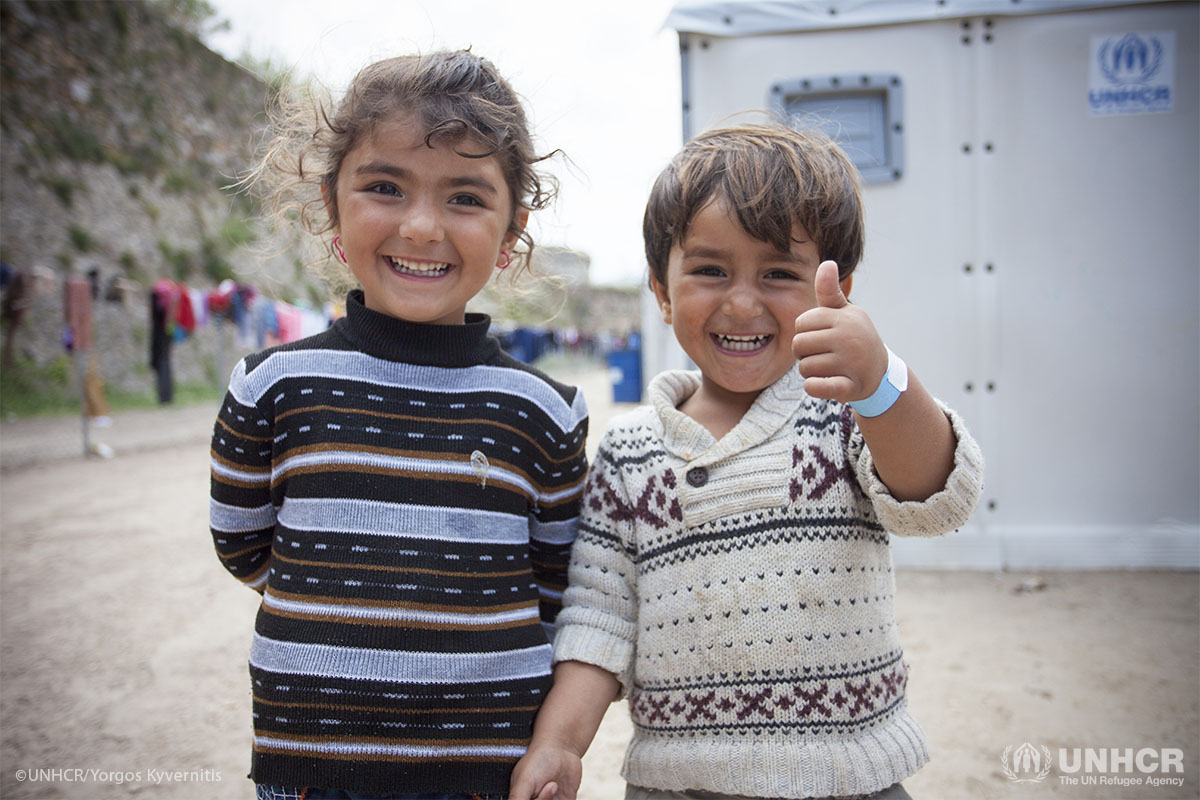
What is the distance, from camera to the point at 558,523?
1.22m

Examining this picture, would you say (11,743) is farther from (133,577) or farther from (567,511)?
(567,511)

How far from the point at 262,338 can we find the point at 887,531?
10059 millimetres

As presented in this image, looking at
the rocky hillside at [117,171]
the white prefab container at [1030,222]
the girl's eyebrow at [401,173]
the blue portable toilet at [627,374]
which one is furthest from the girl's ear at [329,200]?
the blue portable toilet at [627,374]

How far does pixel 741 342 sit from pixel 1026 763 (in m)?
1.39

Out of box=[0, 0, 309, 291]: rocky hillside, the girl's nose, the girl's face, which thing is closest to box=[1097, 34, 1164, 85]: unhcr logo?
the girl's face

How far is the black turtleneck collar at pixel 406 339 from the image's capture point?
45.0 inches

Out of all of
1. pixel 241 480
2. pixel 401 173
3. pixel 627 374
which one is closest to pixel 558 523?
pixel 241 480

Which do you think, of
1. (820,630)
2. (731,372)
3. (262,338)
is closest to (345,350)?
(731,372)

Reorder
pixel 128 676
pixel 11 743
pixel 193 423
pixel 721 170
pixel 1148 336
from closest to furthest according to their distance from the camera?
pixel 721 170 → pixel 11 743 → pixel 128 676 → pixel 1148 336 → pixel 193 423

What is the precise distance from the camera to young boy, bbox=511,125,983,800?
102 cm

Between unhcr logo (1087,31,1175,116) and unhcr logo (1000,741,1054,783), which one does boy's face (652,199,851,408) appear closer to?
unhcr logo (1000,741,1054,783)

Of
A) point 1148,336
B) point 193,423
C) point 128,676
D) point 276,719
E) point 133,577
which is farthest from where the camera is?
point 193,423

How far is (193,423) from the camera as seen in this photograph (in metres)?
9.92

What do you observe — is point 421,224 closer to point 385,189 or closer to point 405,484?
point 385,189
